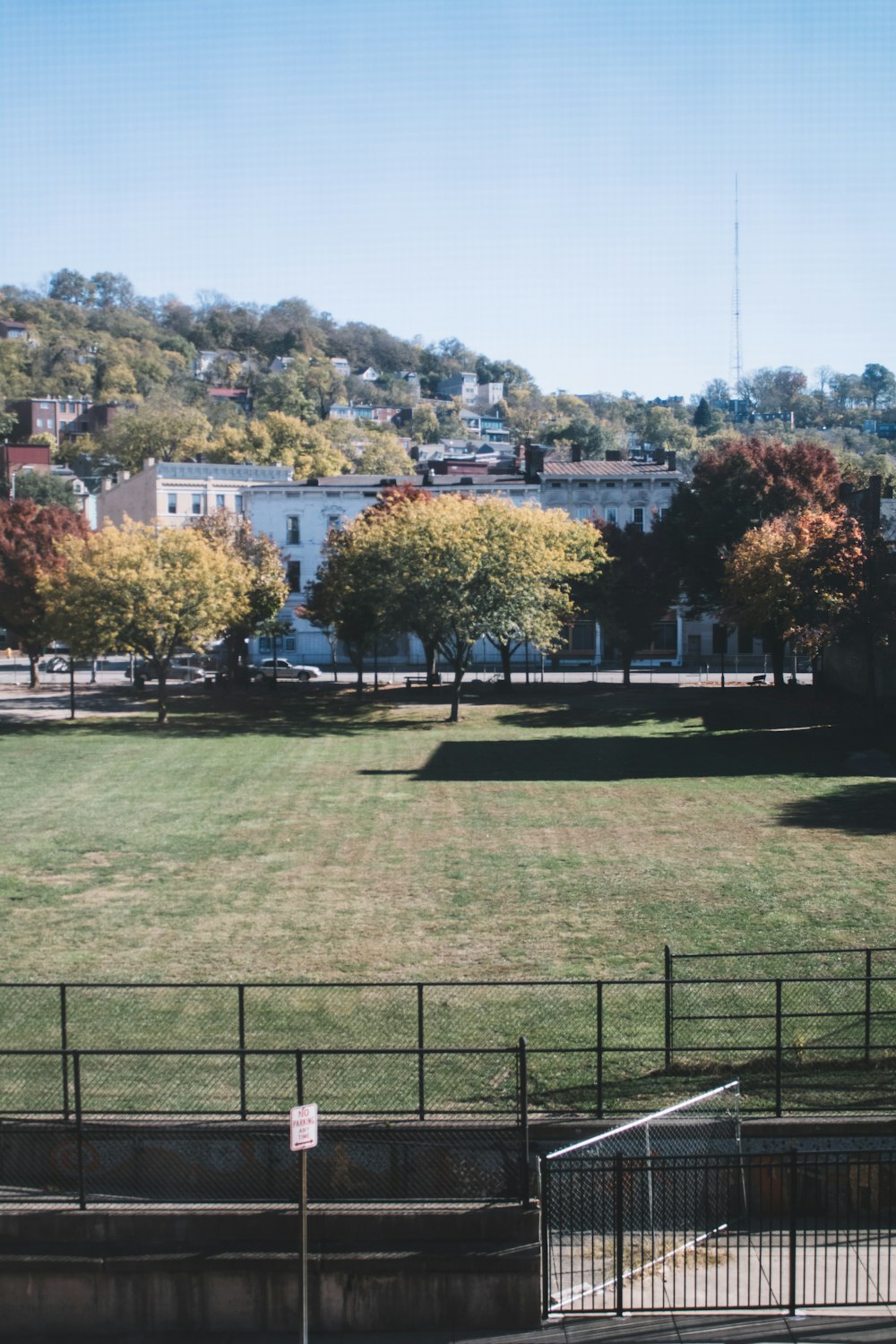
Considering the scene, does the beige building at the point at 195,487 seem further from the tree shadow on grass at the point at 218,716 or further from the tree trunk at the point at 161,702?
the tree trunk at the point at 161,702

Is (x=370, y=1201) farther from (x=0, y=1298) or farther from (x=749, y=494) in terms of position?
(x=749, y=494)

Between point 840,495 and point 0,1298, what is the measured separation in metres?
57.8

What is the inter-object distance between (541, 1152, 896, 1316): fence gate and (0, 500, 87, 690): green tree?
172 feet

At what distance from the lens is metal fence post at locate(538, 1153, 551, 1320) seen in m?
12.2

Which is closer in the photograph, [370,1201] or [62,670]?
[370,1201]

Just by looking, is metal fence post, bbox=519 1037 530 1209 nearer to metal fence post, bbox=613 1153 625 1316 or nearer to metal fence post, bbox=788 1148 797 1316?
metal fence post, bbox=613 1153 625 1316

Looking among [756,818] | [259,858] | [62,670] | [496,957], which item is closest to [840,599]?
[756,818]

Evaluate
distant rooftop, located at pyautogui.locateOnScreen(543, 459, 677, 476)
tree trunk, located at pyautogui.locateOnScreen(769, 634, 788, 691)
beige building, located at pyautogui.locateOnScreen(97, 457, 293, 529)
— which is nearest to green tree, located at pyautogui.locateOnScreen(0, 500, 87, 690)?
beige building, located at pyautogui.locateOnScreen(97, 457, 293, 529)

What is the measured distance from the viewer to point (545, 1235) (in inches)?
488

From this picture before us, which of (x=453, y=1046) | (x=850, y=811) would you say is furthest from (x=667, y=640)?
(x=453, y=1046)

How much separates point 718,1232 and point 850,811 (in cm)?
2207

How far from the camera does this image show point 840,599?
47.0 m

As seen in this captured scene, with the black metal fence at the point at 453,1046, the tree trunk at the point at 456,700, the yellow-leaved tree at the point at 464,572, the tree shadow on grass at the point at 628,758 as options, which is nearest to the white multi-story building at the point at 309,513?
the yellow-leaved tree at the point at 464,572

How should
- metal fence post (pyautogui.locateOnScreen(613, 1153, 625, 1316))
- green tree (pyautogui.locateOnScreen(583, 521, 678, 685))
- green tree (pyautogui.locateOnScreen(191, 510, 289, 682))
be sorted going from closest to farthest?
metal fence post (pyautogui.locateOnScreen(613, 1153, 625, 1316)) < green tree (pyautogui.locateOnScreen(191, 510, 289, 682)) < green tree (pyautogui.locateOnScreen(583, 521, 678, 685))
